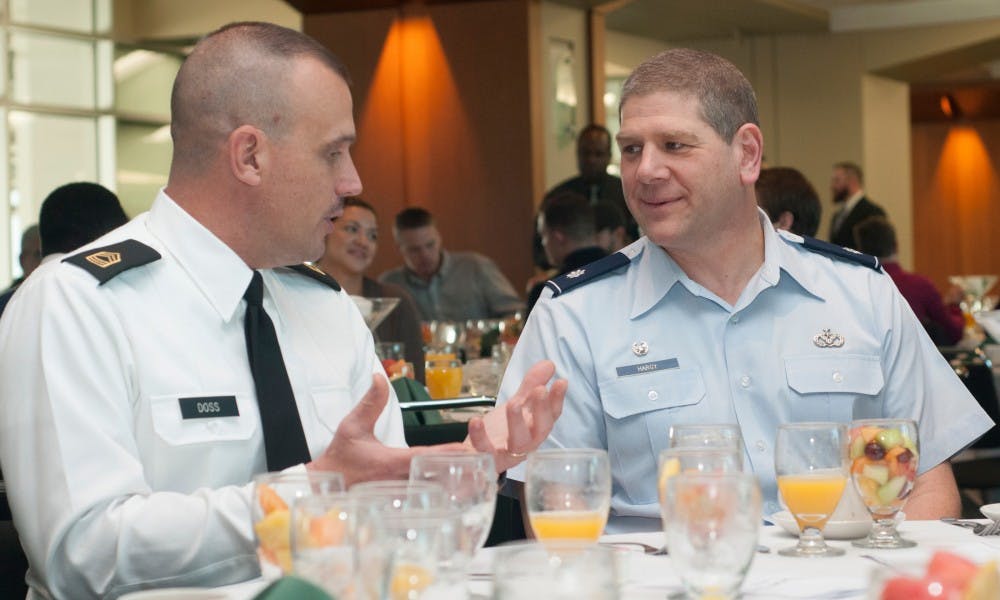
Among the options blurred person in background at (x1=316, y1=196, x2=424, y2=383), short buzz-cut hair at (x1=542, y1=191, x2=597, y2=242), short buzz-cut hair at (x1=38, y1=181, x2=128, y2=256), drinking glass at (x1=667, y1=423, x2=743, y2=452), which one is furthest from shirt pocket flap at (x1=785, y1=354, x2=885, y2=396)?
short buzz-cut hair at (x1=542, y1=191, x2=597, y2=242)

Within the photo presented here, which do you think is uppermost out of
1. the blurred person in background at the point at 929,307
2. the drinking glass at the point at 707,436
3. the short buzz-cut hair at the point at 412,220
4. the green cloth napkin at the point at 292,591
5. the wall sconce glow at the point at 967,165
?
the wall sconce glow at the point at 967,165

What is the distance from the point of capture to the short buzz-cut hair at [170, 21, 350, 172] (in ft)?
7.16

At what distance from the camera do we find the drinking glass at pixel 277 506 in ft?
4.69

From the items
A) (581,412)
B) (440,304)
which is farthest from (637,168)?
(440,304)

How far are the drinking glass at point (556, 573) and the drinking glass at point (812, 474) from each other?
2.23 feet

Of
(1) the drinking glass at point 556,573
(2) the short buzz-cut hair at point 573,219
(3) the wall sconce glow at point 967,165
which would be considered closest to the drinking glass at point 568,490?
(1) the drinking glass at point 556,573

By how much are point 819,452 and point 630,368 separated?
78cm

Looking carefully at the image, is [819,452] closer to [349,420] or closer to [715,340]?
[349,420]

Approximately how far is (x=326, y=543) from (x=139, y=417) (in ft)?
2.46

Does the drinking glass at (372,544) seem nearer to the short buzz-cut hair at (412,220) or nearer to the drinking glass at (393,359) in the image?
the drinking glass at (393,359)

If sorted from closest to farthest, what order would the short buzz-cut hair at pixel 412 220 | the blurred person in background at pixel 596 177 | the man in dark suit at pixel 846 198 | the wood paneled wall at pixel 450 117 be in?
the short buzz-cut hair at pixel 412 220
the blurred person in background at pixel 596 177
the wood paneled wall at pixel 450 117
the man in dark suit at pixel 846 198

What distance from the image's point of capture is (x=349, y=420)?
1824mm

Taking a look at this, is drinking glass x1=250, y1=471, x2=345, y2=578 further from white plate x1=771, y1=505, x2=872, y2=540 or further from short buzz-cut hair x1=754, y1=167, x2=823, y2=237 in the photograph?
short buzz-cut hair x1=754, y1=167, x2=823, y2=237

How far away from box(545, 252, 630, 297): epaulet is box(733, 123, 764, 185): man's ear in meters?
0.28
